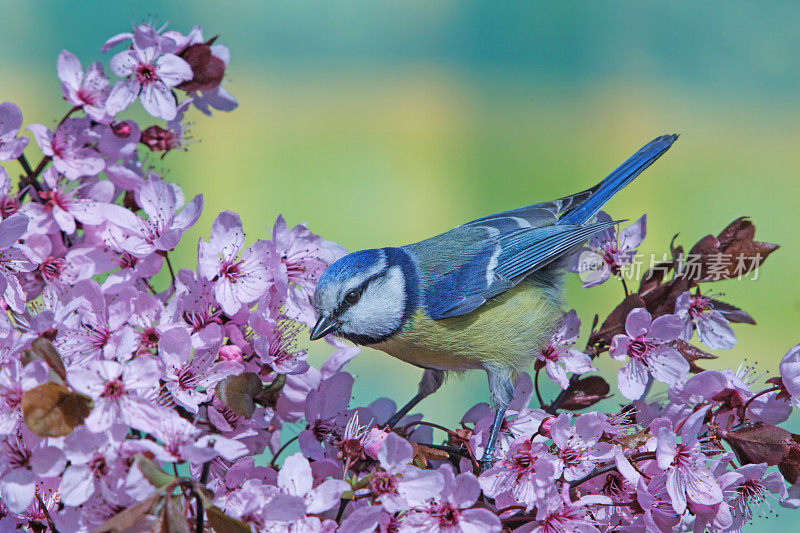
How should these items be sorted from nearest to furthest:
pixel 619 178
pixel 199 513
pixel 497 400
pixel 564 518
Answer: pixel 199 513 < pixel 564 518 < pixel 497 400 < pixel 619 178

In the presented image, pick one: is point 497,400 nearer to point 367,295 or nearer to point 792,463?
point 367,295

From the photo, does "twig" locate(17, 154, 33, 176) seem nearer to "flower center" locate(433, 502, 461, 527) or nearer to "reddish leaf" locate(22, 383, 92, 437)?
"reddish leaf" locate(22, 383, 92, 437)

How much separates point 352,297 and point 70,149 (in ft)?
1.25

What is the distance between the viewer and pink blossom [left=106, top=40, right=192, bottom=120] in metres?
0.91

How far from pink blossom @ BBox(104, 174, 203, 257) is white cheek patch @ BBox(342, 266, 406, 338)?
0.29m

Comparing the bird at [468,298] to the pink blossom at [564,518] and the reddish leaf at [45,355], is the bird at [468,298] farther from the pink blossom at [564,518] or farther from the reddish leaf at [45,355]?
the reddish leaf at [45,355]

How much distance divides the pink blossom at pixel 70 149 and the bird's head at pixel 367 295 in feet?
0.95

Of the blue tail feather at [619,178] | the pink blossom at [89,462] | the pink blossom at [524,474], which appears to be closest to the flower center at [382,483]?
the pink blossom at [524,474]

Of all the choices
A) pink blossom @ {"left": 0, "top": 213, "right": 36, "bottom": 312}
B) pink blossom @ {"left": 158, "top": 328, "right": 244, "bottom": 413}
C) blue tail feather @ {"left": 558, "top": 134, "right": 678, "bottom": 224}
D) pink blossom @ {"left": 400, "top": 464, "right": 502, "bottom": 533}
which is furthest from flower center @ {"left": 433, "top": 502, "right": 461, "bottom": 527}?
blue tail feather @ {"left": 558, "top": 134, "right": 678, "bottom": 224}

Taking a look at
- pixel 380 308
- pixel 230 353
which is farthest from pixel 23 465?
pixel 380 308

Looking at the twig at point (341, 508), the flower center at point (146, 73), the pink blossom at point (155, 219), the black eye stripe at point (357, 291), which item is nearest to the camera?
the twig at point (341, 508)

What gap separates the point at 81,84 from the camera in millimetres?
932

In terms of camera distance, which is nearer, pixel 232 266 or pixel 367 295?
pixel 232 266

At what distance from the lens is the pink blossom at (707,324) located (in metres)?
0.94
